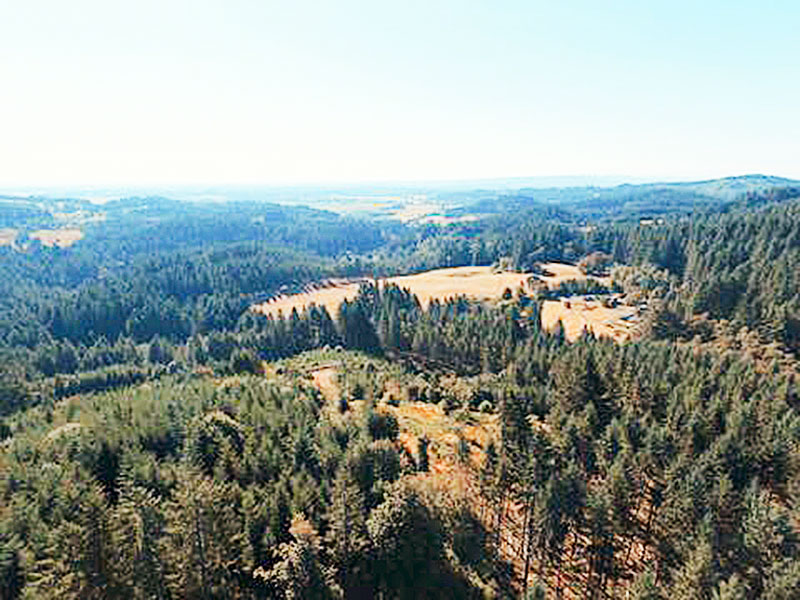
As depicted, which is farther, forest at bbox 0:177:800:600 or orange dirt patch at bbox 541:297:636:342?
orange dirt patch at bbox 541:297:636:342

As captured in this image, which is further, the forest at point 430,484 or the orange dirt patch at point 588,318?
the orange dirt patch at point 588,318

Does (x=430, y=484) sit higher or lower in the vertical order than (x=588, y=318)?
higher

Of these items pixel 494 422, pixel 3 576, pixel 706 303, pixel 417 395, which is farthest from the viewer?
pixel 706 303

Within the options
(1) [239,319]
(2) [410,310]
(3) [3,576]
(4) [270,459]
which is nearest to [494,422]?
(4) [270,459]

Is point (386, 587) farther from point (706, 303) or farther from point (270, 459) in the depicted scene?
point (706, 303)

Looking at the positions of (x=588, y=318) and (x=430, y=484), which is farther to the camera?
(x=588, y=318)

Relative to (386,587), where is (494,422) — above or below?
below

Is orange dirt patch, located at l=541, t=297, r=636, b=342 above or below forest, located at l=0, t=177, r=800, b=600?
below

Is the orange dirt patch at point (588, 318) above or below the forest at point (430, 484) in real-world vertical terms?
below
